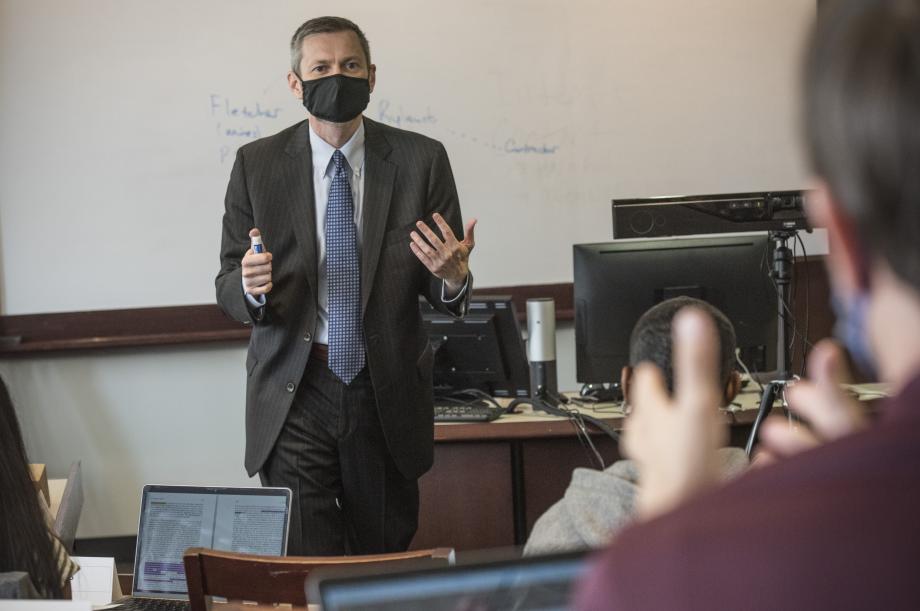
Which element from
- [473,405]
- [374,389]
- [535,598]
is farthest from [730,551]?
[473,405]

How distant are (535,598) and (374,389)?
6.09 feet

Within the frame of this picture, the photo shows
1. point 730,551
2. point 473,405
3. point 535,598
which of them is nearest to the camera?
point 730,551

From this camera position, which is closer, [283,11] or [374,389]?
[374,389]

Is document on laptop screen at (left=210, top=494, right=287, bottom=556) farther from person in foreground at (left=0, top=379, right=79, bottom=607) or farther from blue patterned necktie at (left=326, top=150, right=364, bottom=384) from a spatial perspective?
blue patterned necktie at (left=326, top=150, right=364, bottom=384)

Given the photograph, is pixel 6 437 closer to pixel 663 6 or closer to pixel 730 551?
pixel 730 551

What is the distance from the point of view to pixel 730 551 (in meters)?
0.43

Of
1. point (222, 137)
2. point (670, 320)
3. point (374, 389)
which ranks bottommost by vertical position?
point (374, 389)

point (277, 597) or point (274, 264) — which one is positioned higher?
point (274, 264)

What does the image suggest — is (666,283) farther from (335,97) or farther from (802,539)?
(802,539)

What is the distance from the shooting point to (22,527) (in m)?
1.71

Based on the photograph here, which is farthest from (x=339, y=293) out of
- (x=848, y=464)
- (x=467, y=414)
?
(x=848, y=464)

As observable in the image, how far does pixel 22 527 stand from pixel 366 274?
111cm

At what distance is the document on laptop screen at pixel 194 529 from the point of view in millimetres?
2193

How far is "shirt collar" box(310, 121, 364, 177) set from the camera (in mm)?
2746
